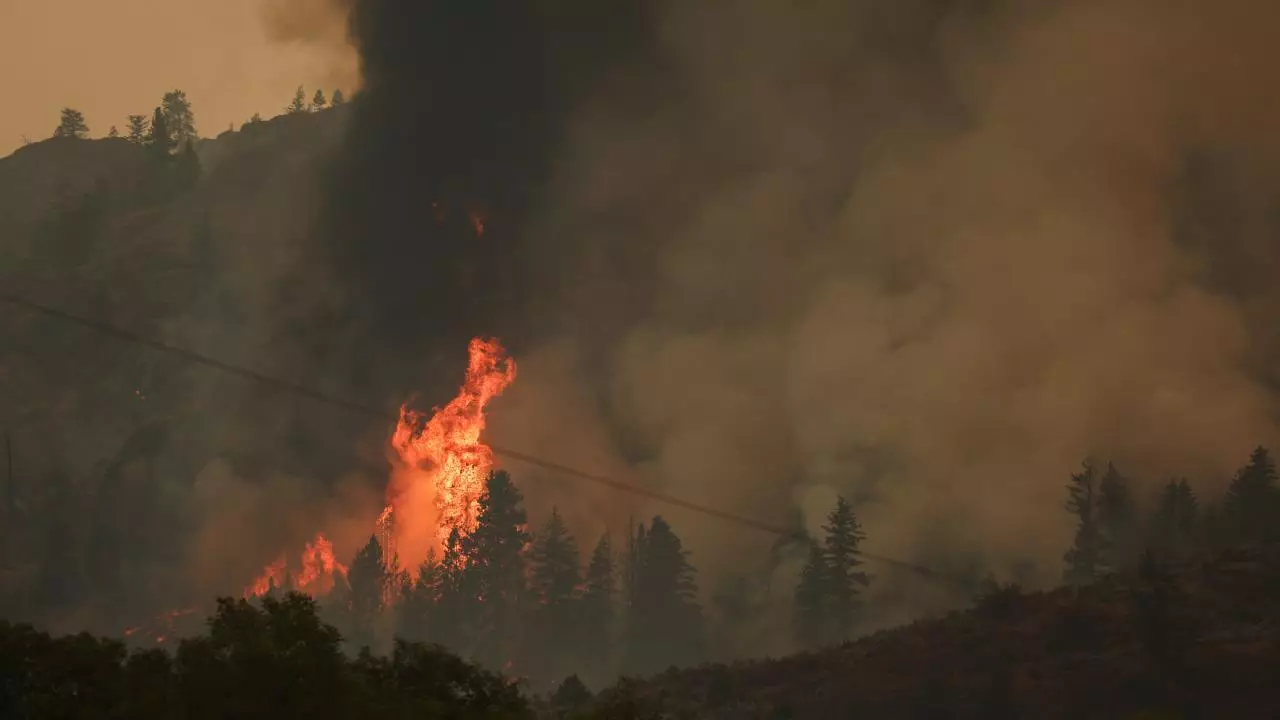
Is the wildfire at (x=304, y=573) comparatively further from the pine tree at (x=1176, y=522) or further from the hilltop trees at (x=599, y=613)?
the pine tree at (x=1176, y=522)

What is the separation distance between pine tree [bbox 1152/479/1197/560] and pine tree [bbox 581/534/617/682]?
53.4 metres

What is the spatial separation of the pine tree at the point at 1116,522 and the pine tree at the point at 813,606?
83.8ft

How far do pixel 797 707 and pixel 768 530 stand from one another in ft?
261

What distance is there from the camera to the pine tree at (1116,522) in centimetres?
15638

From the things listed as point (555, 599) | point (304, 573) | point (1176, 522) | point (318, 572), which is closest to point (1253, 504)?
point (1176, 522)

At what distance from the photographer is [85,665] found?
56562 millimetres

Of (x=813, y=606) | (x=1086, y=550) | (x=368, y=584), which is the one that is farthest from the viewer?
(x=368, y=584)

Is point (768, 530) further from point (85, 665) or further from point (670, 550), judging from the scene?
point (85, 665)

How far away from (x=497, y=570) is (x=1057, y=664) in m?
85.5

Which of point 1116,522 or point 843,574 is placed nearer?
point 1116,522

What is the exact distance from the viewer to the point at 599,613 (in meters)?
176

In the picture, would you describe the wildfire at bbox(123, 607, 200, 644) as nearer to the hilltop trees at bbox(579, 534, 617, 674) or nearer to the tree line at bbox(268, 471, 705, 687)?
the tree line at bbox(268, 471, 705, 687)

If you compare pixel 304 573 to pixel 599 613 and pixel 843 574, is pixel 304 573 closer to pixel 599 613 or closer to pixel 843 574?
pixel 599 613

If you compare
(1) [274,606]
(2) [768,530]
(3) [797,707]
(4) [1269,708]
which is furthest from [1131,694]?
(2) [768,530]
